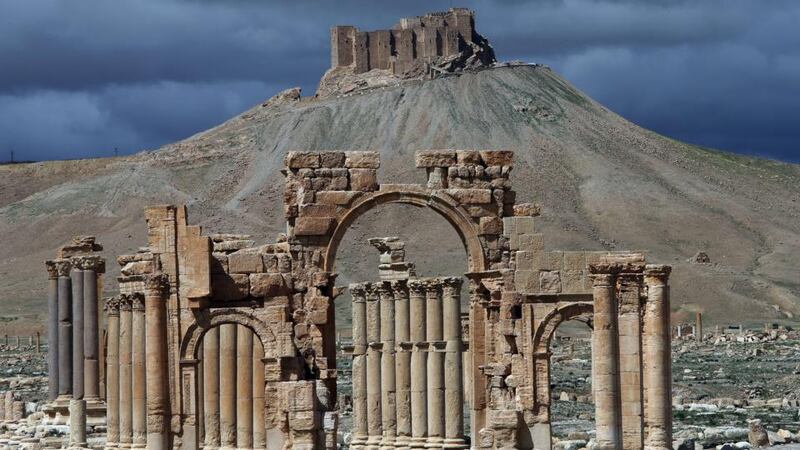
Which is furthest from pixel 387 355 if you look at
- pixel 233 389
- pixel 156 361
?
pixel 156 361

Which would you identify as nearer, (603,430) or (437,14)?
(603,430)

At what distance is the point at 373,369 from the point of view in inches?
1924

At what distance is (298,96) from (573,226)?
55985 mm

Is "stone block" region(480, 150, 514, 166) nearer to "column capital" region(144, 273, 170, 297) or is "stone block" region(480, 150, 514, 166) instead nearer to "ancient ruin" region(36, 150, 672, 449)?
"ancient ruin" region(36, 150, 672, 449)

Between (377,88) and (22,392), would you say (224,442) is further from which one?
(377,88)

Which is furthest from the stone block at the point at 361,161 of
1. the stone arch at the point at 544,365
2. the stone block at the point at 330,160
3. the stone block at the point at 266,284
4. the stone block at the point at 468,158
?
the stone arch at the point at 544,365

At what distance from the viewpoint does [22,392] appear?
2901 inches

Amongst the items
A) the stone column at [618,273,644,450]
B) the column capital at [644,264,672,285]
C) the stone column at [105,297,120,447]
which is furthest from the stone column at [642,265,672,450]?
the stone column at [105,297,120,447]

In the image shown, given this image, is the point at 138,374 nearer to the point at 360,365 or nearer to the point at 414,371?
the point at 414,371

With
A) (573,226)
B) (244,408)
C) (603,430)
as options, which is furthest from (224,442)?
(573,226)

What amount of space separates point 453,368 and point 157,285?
10.3 meters

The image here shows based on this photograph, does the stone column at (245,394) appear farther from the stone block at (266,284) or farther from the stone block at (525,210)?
the stone block at (525,210)

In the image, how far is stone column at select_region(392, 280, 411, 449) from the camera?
45.5 metres

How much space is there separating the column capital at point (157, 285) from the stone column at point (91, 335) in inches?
406
